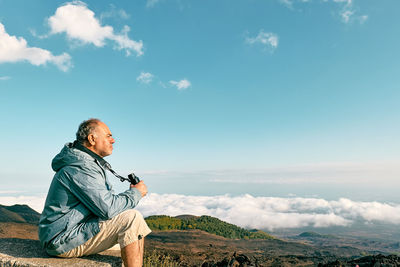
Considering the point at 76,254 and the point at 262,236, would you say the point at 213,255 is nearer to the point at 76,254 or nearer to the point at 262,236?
the point at 76,254

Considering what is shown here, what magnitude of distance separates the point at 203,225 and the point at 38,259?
26472 millimetres

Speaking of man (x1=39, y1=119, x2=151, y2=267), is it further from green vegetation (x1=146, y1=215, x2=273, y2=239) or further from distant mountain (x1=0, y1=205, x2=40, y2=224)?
green vegetation (x1=146, y1=215, x2=273, y2=239)

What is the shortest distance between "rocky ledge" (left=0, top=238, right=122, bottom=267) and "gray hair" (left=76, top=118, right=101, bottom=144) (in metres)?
1.30

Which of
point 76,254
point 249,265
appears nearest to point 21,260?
point 76,254

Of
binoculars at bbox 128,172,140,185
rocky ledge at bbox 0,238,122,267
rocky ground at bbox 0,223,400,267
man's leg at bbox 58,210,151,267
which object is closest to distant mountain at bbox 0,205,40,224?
rocky ground at bbox 0,223,400,267

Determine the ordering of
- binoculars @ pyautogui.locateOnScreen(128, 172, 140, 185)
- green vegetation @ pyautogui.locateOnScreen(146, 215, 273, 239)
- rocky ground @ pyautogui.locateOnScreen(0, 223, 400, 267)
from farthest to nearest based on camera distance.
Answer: green vegetation @ pyautogui.locateOnScreen(146, 215, 273, 239) → rocky ground @ pyautogui.locateOnScreen(0, 223, 400, 267) → binoculars @ pyautogui.locateOnScreen(128, 172, 140, 185)

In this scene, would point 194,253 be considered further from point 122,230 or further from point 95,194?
point 95,194

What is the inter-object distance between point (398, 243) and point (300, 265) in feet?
124

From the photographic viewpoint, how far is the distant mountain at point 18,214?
23561 millimetres

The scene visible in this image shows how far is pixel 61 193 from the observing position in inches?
117

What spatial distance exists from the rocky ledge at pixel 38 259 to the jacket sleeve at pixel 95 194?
0.76 metres

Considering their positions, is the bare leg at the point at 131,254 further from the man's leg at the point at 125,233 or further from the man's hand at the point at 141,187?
the man's hand at the point at 141,187

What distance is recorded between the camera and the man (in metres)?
2.90

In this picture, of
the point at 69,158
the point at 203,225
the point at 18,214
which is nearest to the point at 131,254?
the point at 69,158
